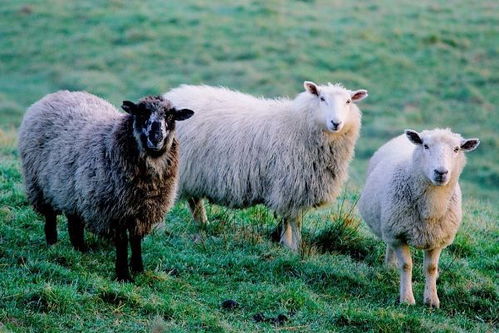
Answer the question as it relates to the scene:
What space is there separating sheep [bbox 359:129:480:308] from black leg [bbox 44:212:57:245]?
→ 3.08 metres

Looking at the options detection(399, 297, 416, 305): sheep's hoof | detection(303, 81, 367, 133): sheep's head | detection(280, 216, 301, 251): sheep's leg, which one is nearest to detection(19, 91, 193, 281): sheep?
detection(280, 216, 301, 251): sheep's leg

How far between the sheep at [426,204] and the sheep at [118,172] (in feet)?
6.68

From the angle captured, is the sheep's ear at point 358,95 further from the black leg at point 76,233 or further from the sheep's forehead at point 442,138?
the black leg at point 76,233

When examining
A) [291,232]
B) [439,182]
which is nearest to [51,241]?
[291,232]

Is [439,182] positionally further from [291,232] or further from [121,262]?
[121,262]

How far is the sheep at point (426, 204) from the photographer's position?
6.74 meters

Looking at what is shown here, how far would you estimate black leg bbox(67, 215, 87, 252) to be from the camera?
714 centimetres

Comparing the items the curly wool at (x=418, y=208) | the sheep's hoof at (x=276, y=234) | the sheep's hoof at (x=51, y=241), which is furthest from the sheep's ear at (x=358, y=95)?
the sheep's hoof at (x=51, y=241)

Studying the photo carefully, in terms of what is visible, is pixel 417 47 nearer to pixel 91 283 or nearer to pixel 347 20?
pixel 347 20

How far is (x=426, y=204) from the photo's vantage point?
22.6 feet

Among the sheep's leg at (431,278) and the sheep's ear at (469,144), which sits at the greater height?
the sheep's ear at (469,144)

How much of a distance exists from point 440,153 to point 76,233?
337cm

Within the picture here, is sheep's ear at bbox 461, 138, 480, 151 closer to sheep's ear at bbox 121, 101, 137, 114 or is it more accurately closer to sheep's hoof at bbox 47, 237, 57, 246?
sheep's ear at bbox 121, 101, 137, 114

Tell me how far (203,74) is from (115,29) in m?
3.87
